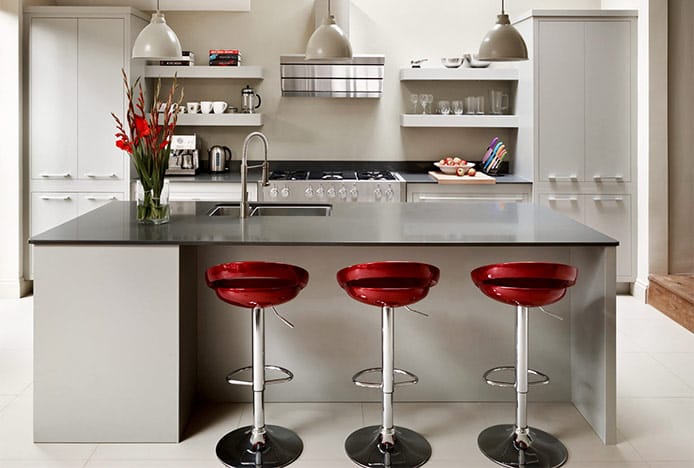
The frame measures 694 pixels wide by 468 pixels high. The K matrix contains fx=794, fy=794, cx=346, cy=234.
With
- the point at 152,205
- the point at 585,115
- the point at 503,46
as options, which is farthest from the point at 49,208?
the point at 585,115

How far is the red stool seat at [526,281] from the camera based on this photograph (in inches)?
121

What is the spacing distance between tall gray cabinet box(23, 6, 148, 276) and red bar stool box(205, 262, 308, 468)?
3.42 m

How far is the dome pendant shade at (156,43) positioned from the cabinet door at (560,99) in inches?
126

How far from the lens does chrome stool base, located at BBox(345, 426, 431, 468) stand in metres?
3.16

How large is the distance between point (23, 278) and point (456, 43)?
13.4 ft

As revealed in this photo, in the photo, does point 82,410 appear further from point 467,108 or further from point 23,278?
point 467,108

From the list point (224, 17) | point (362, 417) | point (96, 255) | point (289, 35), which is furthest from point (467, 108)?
point (96, 255)

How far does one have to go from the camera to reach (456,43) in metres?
6.83

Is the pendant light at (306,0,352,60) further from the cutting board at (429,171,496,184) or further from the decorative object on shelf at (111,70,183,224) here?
the cutting board at (429,171,496,184)

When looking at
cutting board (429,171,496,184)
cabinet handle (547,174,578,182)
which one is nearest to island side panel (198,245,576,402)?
cutting board (429,171,496,184)

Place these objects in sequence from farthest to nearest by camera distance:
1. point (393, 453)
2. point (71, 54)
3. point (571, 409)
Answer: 1. point (71, 54)
2. point (571, 409)
3. point (393, 453)

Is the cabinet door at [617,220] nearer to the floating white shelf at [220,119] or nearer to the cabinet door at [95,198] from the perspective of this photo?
the floating white shelf at [220,119]

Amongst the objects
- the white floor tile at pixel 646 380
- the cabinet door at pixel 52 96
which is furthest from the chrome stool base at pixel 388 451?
the cabinet door at pixel 52 96

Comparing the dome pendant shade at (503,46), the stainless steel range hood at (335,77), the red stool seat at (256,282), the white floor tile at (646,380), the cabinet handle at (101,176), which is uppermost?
the stainless steel range hood at (335,77)
